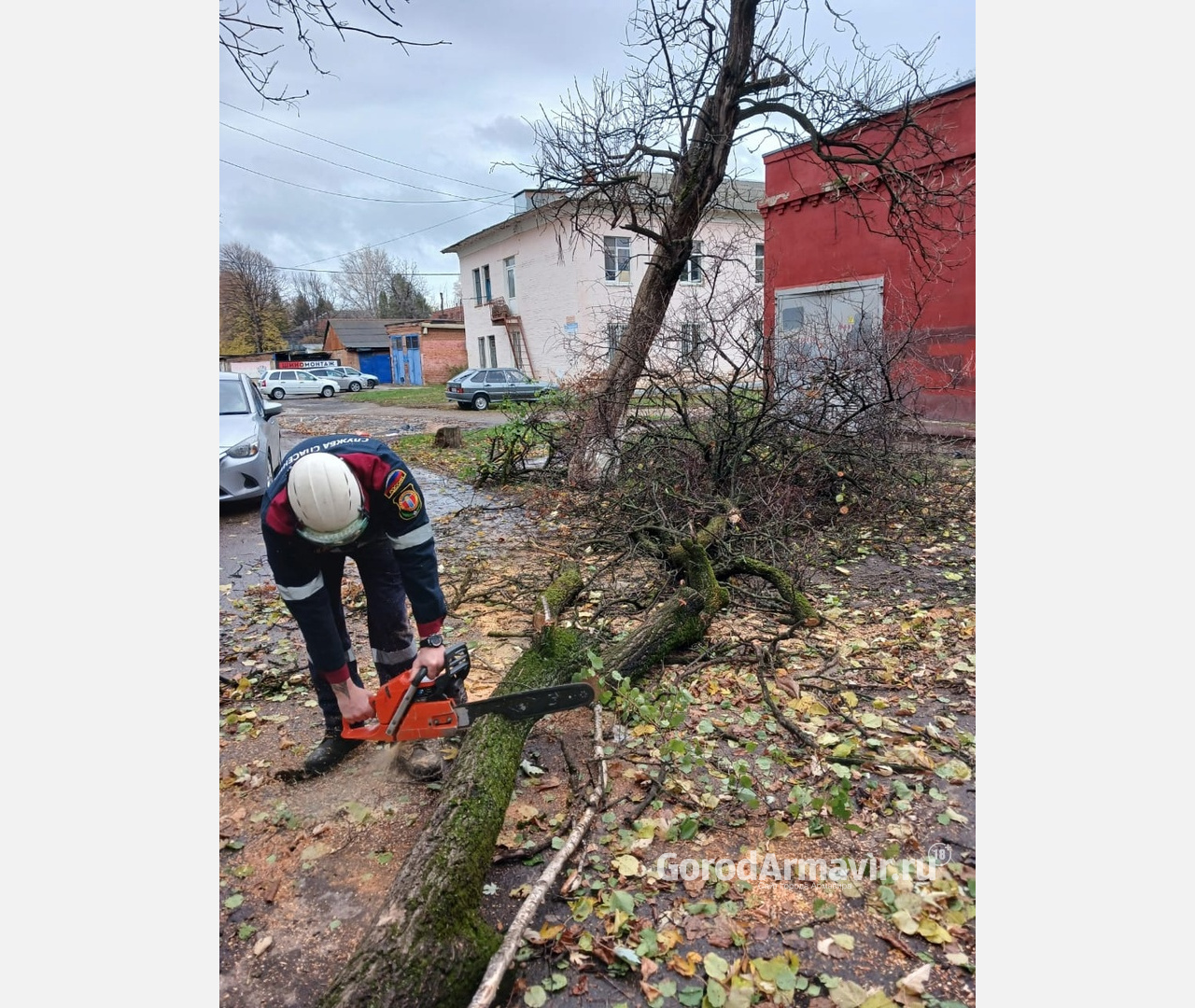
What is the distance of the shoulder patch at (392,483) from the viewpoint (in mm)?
2645

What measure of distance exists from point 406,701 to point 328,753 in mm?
710

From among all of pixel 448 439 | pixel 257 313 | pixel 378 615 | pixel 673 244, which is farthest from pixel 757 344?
pixel 257 313

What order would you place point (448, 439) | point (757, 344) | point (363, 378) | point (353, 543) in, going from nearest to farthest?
point (353, 543)
point (757, 344)
point (448, 439)
point (363, 378)

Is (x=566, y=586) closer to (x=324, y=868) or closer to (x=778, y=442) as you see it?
(x=324, y=868)

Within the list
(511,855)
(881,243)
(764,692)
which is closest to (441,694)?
(511,855)

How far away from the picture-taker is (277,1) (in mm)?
4324

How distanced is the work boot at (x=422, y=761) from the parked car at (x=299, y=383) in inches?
1371

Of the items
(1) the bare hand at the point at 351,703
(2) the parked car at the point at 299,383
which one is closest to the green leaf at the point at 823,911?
(1) the bare hand at the point at 351,703

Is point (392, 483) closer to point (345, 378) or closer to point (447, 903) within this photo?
point (447, 903)

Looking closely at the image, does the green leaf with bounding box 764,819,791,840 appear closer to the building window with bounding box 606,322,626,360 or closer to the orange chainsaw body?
A: the orange chainsaw body

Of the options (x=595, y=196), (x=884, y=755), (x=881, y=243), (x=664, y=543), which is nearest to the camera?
(x=884, y=755)

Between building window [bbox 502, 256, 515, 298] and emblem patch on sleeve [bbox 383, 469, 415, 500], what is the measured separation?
30297 mm

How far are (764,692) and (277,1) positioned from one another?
198 inches

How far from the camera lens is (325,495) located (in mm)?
2453
